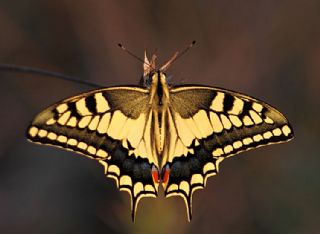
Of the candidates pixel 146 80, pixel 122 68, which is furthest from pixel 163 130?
pixel 122 68

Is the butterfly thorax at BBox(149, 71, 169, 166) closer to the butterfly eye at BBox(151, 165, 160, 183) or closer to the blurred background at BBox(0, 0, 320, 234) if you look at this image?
the butterfly eye at BBox(151, 165, 160, 183)

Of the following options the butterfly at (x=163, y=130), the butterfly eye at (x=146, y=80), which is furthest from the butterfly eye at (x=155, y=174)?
the butterfly eye at (x=146, y=80)

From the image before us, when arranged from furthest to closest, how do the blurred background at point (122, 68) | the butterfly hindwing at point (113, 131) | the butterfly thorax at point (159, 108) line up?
the blurred background at point (122, 68), the butterfly thorax at point (159, 108), the butterfly hindwing at point (113, 131)

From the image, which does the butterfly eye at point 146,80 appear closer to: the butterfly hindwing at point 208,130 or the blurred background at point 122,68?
the butterfly hindwing at point 208,130

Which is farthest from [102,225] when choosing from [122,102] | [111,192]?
[122,102]

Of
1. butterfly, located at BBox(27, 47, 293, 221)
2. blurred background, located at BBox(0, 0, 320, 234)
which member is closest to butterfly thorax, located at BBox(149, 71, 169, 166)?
butterfly, located at BBox(27, 47, 293, 221)

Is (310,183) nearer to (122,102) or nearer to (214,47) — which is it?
(214,47)
